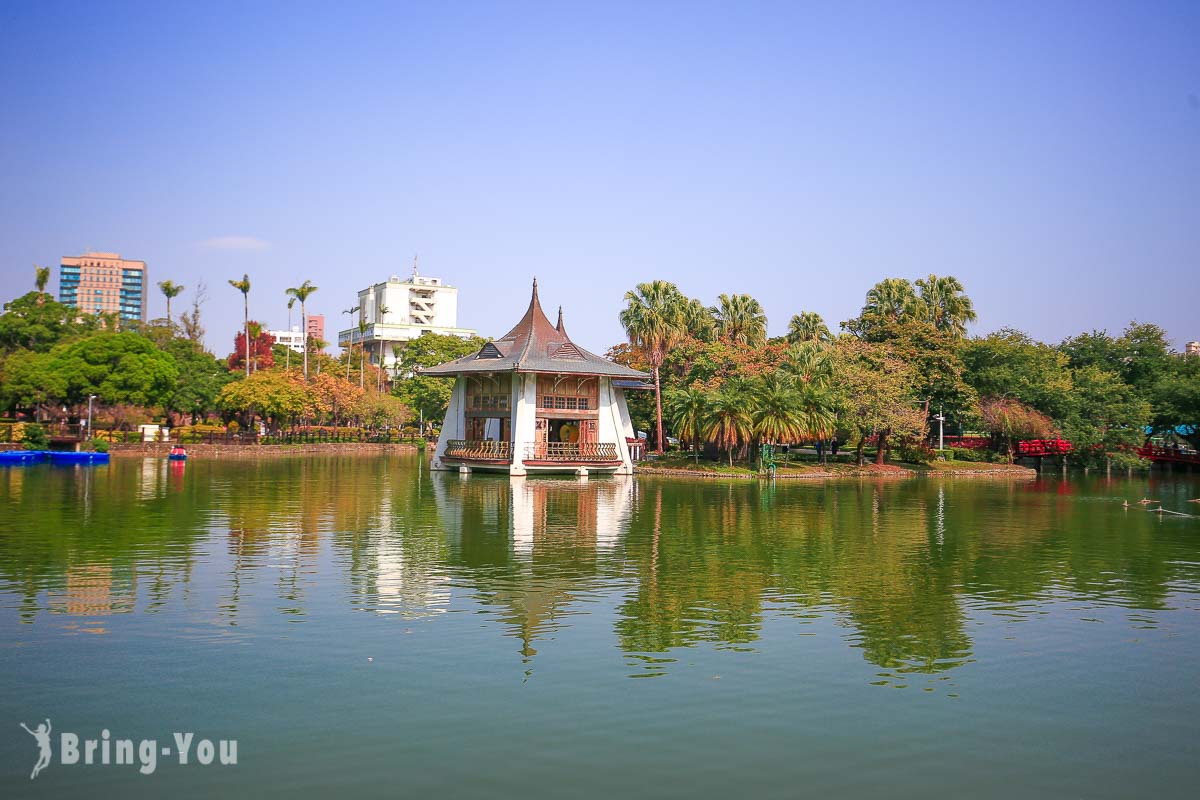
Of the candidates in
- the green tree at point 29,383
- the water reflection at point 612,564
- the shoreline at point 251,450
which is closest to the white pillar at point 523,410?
the water reflection at point 612,564

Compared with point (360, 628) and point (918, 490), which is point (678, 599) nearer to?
point (360, 628)

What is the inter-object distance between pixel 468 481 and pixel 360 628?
1231 inches

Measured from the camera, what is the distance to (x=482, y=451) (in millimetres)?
50188

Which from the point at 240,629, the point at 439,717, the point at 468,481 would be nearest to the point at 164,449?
the point at 468,481

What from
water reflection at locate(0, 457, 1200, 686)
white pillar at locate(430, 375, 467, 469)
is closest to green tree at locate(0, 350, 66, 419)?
white pillar at locate(430, 375, 467, 469)

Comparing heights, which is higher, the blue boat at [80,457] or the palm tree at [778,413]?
the palm tree at [778,413]

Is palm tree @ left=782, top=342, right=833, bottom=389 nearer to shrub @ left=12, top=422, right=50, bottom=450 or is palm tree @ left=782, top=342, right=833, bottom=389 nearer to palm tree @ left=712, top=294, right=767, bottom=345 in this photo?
palm tree @ left=712, top=294, right=767, bottom=345

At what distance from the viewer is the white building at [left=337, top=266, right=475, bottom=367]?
419 feet

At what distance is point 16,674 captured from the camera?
11031 millimetres

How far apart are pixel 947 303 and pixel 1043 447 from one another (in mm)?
11776

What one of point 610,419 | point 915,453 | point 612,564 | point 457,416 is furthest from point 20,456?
point 915,453

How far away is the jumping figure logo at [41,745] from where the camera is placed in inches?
336

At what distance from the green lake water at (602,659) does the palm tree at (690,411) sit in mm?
24320

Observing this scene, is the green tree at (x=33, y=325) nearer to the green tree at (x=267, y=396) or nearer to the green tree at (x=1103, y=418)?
the green tree at (x=267, y=396)
